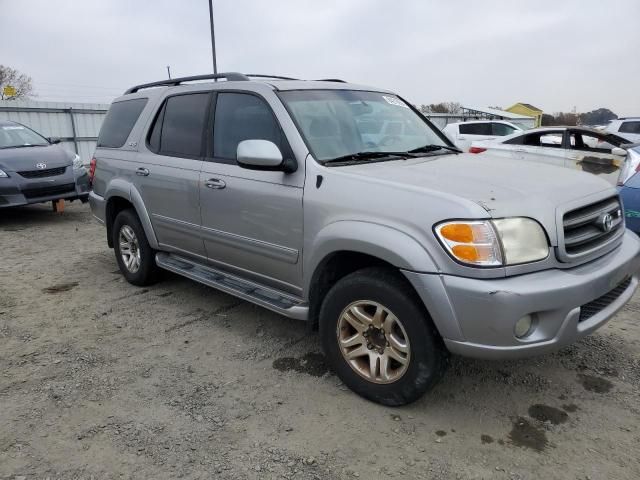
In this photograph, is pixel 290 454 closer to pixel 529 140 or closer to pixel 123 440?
pixel 123 440

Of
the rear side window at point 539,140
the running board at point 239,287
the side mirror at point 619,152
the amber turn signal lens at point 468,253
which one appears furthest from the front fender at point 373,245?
the rear side window at point 539,140

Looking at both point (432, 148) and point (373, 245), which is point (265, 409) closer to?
point (373, 245)

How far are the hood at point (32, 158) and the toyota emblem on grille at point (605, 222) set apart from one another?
26.0 ft

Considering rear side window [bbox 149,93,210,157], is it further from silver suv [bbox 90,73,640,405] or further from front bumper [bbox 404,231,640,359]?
front bumper [bbox 404,231,640,359]

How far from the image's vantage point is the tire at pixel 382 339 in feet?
8.31

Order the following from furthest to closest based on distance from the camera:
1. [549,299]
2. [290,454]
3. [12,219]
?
[12,219], [290,454], [549,299]

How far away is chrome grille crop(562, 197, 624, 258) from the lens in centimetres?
254

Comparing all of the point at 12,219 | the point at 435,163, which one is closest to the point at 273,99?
the point at 435,163

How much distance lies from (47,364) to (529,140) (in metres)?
7.15

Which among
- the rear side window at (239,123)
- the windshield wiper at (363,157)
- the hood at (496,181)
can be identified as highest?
the rear side window at (239,123)

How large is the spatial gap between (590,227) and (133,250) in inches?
154

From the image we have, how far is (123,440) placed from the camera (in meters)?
2.57

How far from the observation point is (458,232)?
7.75ft

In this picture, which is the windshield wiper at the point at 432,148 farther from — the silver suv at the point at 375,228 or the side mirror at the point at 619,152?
the side mirror at the point at 619,152
